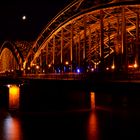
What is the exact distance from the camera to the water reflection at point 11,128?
50.4 metres

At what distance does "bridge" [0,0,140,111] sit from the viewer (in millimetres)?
52125

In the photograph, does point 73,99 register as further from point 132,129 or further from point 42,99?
point 132,129

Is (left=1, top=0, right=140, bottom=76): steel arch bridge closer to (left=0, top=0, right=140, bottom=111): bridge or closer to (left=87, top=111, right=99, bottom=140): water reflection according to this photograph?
(left=0, top=0, right=140, bottom=111): bridge

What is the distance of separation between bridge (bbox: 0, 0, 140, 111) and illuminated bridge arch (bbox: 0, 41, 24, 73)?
24.7ft

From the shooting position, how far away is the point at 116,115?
62.2 metres

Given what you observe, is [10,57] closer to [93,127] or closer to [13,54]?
[13,54]

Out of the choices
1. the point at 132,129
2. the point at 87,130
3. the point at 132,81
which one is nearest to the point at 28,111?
the point at 87,130

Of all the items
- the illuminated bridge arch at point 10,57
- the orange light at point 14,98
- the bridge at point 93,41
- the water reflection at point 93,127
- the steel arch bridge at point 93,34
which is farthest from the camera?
the illuminated bridge arch at point 10,57

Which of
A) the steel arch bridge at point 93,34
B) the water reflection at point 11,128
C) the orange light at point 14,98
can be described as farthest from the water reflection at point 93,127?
the orange light at point 14,98

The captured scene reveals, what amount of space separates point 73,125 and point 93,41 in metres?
32.3

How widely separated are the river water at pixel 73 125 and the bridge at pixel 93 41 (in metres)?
6.22

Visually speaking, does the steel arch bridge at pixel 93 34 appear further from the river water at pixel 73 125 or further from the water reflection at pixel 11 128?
the water reflection at pixel 11 128

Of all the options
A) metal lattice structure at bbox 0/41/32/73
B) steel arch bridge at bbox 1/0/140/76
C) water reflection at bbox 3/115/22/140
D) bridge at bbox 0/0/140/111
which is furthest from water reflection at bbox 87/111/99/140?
metal lattice structure at bbox 0/41/32/73

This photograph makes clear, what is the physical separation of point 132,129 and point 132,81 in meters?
14.4
